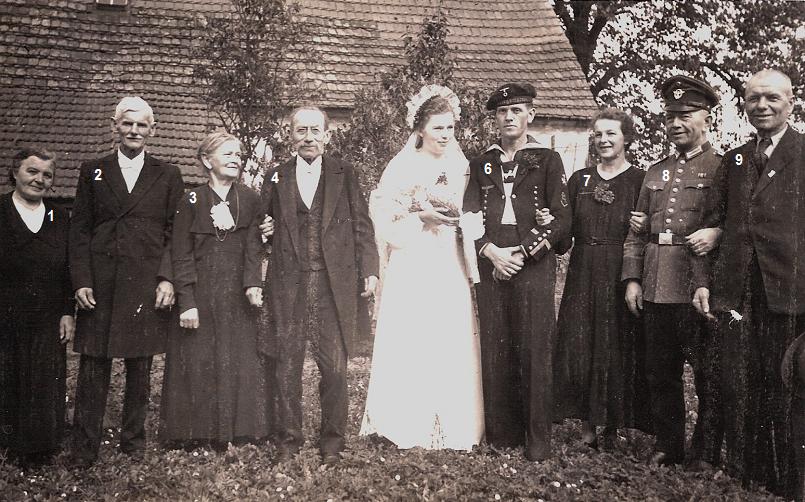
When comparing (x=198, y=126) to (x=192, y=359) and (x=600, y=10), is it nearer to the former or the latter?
(x=192, y=359)

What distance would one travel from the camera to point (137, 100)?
551 cm

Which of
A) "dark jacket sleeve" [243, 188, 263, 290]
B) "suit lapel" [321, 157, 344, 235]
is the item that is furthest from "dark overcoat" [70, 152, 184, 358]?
"suit lapel" [321, 157, 344, 235]

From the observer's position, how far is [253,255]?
5547mm

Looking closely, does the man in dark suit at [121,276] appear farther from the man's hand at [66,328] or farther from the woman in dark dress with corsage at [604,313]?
the woman in dark dress with corsage at [604,313]

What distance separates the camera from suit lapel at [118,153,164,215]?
545cm

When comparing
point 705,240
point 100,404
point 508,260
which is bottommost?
point 100,404

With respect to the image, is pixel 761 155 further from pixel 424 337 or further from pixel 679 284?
pixel 424 337

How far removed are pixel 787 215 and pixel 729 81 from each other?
18.9m

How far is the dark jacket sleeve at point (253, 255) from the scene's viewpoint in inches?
216

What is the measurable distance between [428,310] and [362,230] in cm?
71

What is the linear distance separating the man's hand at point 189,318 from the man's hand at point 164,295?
12 cm

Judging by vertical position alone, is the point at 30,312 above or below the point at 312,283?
below

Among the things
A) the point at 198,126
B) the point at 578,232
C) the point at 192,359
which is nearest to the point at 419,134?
the point at 578,232

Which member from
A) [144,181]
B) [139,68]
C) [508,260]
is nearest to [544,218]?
[508,260]
